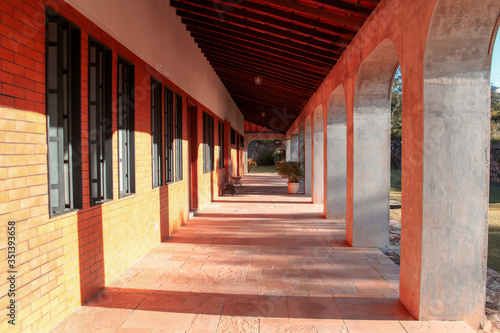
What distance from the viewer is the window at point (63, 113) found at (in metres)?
3.00

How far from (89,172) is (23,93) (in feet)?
3.48

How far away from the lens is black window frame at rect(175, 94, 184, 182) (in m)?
6.86

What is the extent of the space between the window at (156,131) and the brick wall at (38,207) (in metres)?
1.31

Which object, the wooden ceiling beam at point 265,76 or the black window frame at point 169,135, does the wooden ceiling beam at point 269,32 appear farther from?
the wooden ceiling beam at point 265,76

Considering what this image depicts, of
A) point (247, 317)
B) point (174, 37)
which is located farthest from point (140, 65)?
point (247, 317)

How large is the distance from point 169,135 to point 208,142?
3.98 metres

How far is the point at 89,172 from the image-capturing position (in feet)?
11.4

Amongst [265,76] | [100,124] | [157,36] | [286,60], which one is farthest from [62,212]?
[265,76]

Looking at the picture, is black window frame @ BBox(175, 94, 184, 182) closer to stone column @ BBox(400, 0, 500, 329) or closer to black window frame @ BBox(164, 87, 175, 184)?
black window frame @ BBox(164, 87, 175, 184)

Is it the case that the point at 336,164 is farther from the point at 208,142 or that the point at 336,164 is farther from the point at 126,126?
the point at 126,126

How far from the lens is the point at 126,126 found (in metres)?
4.55

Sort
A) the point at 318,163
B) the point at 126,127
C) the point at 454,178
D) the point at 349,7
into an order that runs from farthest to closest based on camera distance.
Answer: the point at 318,163 < the point at 126,127 < the point at 349,7 < the point at 454,178

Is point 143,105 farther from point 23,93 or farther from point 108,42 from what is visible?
point 23,93

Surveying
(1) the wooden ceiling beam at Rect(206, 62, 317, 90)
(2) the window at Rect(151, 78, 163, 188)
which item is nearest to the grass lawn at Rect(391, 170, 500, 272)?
(1) the wooden ceiling beam at Rect(206, 62, 317, 90)
